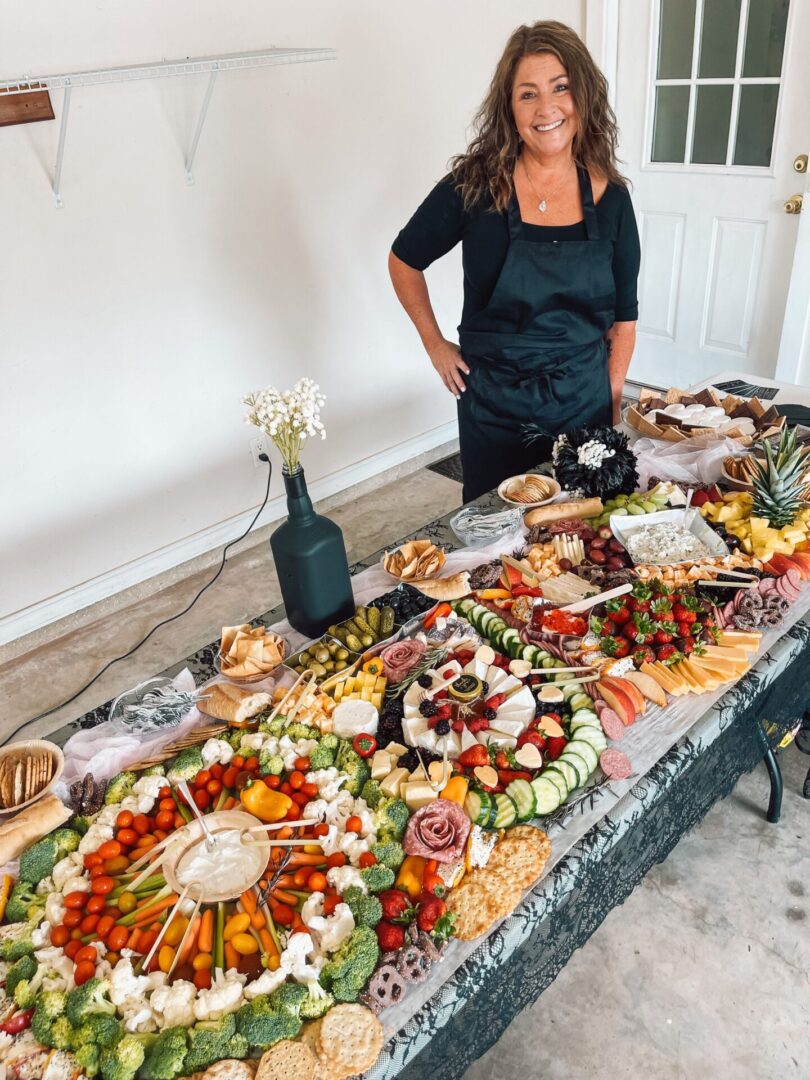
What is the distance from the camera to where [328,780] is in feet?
4.24

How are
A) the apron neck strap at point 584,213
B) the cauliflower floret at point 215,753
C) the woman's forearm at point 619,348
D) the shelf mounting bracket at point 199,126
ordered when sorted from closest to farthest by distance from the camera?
the cauliflower floret at point 215,753 < the apron neck strap at point 584,213 < the woman's forearm at point 619,348 < the shelf mounting bracket at point 199,126

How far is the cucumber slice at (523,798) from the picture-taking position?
121 centimetres

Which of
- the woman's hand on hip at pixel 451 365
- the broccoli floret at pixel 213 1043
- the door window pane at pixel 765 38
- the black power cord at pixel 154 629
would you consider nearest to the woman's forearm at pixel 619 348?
the woman's hand on hip at pixel 451 365

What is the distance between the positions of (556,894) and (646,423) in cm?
153

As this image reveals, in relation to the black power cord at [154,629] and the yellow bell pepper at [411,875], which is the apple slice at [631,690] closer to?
the yellow bell pepper at [411,875]

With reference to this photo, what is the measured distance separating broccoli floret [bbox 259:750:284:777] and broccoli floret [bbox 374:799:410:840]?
197 millimetres

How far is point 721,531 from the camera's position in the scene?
1816 millimetres

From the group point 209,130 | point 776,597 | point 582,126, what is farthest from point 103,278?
point 776,597

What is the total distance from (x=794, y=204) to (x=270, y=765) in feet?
12.1

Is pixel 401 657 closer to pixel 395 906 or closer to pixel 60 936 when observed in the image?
pixel 395 906

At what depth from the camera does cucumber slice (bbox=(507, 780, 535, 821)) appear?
3.98 ft

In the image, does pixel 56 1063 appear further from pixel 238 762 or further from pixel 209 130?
pixel 209 130

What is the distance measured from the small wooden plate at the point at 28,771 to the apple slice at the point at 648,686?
3.40 feet

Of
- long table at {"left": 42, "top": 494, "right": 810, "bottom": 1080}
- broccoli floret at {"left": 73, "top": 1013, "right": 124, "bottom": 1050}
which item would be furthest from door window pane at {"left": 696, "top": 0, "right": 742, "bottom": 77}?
broccoli floret at {"left": 73, "top": 1013, "right": 124, "bottom": 1050}
